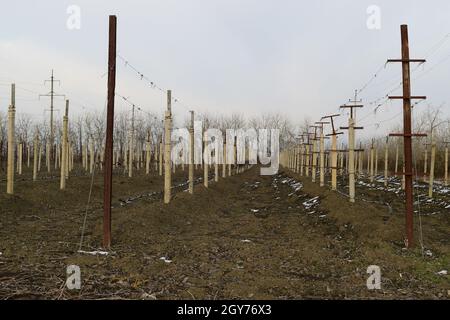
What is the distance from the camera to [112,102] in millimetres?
8453

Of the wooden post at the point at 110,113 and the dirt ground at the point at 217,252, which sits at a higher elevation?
the wooden post at the point at 110,113

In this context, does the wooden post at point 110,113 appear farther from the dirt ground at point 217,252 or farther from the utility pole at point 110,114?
the dirt ground at point 217,252

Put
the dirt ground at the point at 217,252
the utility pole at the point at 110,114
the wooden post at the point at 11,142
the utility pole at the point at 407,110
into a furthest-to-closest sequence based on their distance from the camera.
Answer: the wooden post at the point at 11,142 → the utility pole at the point at 407,110 → the utility pole at the point at 110,114 → the dirt ground at the point at 217,252

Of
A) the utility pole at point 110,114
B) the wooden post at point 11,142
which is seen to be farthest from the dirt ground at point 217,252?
the wooden post at point 11,142

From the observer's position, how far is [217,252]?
8094mm

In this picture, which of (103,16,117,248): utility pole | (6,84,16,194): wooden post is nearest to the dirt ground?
(103,16,117,248): utility pole

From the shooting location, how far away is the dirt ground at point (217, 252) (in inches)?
225

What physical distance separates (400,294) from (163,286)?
3.42m

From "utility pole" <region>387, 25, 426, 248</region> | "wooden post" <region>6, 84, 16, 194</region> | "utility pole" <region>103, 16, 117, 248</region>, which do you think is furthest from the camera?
"wooden post" <region>6, 84, 16, 194</region>

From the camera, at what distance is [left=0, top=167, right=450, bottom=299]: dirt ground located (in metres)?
5.70

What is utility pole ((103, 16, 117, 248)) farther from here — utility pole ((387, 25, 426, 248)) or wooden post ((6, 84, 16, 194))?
wooden post ((6, 84, 16, 194))

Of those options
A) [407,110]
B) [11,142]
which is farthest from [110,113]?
[11,142]
